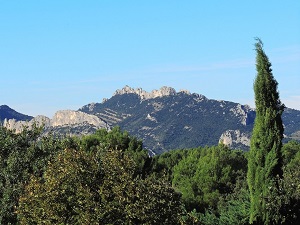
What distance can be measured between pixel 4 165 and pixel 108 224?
11.9 meters

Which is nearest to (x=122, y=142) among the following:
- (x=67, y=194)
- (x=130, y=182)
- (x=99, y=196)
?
(x=67, y=194)

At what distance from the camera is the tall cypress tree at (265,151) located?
94.2 ft

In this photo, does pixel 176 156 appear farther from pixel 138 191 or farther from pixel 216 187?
pixel 138 191

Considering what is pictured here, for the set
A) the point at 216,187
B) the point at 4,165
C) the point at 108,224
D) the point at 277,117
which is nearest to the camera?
the point at 108,224

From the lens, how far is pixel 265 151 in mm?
29141

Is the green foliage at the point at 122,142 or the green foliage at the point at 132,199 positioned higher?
the green foliage at the point at 122,142

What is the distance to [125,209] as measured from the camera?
1752cm

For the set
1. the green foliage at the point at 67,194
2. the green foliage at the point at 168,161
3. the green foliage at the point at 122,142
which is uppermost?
the green foliage at the point at 122,142

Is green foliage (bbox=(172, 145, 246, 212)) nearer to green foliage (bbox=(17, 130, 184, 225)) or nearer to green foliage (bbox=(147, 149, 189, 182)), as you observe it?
green foliage (bbox=(147, 149, 189, 182))

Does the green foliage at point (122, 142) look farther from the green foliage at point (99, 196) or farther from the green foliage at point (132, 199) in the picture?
the green foliage at point (132, 199)

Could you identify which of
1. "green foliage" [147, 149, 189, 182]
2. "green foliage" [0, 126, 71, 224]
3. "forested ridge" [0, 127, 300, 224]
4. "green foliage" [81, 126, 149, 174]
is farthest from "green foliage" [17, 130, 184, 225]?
"green foliage" [147, 149, 189, 182]

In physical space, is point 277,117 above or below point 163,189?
above

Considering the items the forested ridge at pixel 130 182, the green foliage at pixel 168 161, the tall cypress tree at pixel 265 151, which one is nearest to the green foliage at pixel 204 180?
the forested ridge at pixel 130 182

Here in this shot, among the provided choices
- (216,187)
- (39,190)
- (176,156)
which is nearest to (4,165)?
(39,190)
